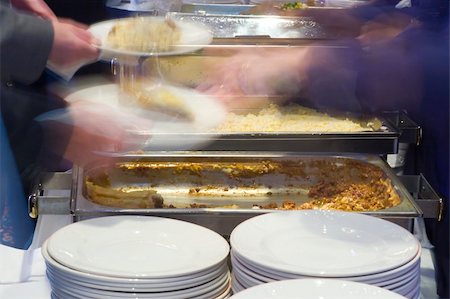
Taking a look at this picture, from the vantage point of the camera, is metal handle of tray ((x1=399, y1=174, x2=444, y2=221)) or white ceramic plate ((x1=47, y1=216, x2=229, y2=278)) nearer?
white ceramic plate ((x1=47, y1=216, x2=229, y2=278))

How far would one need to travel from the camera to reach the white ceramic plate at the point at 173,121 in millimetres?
1602

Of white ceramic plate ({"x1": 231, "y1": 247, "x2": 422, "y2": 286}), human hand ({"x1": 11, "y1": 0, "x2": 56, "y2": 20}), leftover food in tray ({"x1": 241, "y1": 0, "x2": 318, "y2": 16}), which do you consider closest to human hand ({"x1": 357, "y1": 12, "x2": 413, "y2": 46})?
leftover food in tray ({"x1": 241, "y1": 0, "x2": 318, "y2": 16})

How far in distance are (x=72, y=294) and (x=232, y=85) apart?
1134mm

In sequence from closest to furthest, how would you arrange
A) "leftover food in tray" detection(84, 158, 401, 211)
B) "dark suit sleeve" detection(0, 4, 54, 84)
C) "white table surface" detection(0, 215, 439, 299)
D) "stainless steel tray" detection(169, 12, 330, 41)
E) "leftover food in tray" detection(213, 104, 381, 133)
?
"white table surface" detection(0, 215, 439, 299), "dark suit sleeve" detection(0, 4, 54, 84), "leftover food in tray" detection(84, 158, 401, 211), "leftover food in tray" detection(213, 104, 381, 133), "stainless steel tray" detection(169, 12, 330, 41)

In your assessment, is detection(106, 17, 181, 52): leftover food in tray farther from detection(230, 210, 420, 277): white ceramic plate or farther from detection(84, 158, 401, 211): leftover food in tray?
detection(230, 210, 420, 277): white ceramic plate

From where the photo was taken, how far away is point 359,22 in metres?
1.92

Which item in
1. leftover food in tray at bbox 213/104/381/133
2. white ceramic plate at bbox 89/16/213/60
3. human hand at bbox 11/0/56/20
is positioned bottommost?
leftover food in tray at bbox 213/104/381/133

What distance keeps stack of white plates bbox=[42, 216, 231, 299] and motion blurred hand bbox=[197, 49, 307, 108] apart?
87 cm

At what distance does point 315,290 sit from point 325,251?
16 cm

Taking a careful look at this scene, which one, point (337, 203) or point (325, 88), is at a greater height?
point (325, 88)

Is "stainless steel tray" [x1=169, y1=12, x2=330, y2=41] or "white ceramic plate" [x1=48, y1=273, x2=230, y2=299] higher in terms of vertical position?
"stainless steel tray" [x1=169, y1=12, x2=330, y2=41]

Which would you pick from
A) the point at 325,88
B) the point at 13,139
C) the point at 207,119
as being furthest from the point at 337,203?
the point at 13,139

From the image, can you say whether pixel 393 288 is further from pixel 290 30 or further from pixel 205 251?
pixel 290 30

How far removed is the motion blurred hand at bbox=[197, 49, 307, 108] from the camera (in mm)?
1884
